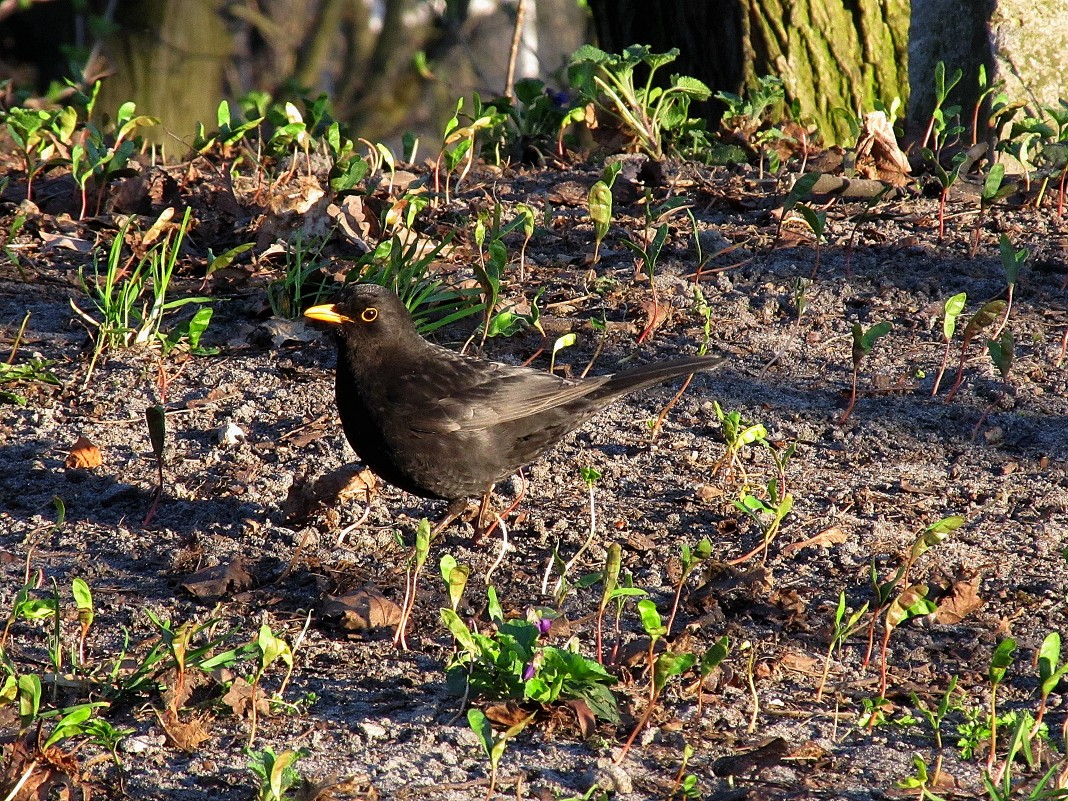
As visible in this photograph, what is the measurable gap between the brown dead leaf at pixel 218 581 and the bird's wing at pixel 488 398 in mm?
1016

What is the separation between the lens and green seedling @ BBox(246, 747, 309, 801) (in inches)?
117

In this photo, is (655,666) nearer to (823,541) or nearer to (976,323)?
(823,541)

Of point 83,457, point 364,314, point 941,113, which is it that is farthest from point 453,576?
point 941,113

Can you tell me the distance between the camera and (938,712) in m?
3.60

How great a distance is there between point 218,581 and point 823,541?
2353 millimetres

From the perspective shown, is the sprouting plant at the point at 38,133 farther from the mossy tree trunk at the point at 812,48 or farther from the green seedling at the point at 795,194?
the mossy tree trunk at the point at 812,48

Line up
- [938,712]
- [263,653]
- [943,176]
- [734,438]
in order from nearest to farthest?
1. [263,653]
2. [938,712]
3. [734,438]
4. [943,176]

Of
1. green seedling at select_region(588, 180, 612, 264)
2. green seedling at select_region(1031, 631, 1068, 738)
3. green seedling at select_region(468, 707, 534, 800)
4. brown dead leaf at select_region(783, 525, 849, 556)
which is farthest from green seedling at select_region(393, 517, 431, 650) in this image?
green seedling at select_region(588, 180, 612, 264)

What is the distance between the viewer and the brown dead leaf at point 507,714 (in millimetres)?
3514

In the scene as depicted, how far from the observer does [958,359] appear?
5801 mm

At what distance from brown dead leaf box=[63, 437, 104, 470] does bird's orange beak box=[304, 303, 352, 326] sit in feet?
3.68

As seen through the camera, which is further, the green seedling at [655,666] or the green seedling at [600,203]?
the green seedling at [600,203]

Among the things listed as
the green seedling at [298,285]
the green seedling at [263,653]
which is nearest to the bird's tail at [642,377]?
the green seedling at [298,285]

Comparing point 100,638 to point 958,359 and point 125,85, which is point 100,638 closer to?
point 958,359
